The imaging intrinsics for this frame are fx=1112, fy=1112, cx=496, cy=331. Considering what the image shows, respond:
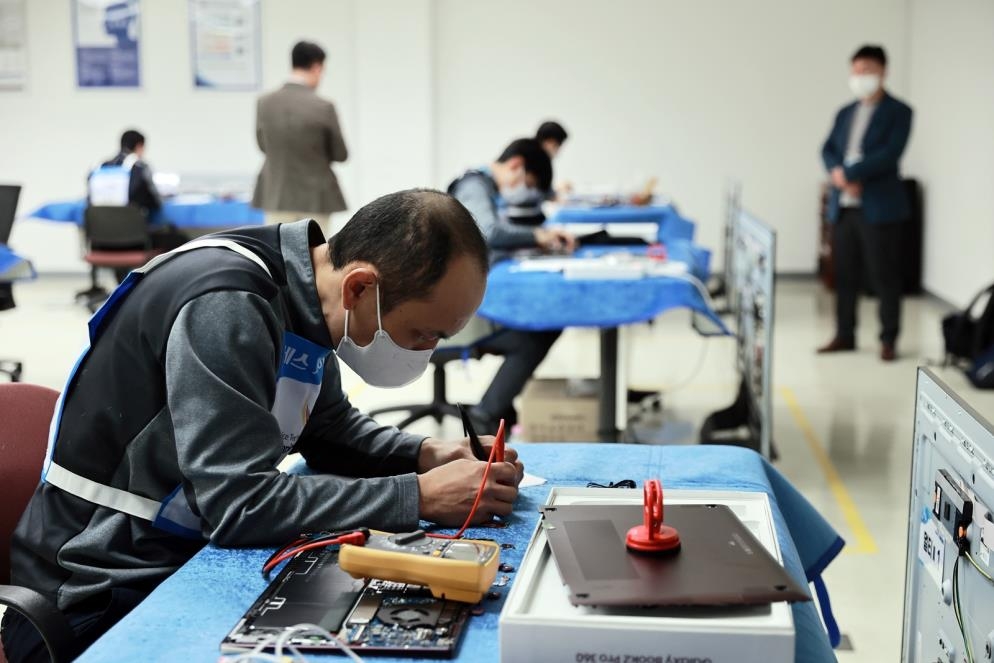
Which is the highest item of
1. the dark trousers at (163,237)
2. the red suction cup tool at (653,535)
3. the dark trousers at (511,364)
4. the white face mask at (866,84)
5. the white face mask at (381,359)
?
the white face mask at (866,84)

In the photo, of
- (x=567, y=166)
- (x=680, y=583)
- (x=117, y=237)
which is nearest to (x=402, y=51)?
(x=567, y=166)

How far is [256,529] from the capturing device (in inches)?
50.9

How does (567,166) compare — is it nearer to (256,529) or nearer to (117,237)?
(117,237)

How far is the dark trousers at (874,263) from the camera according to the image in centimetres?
577

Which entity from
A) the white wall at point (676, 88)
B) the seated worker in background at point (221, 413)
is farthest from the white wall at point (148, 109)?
the seated worker in background at point (221, 413)

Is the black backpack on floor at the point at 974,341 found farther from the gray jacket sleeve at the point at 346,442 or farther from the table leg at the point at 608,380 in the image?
the gray jacket sleeve at the point at 346,442

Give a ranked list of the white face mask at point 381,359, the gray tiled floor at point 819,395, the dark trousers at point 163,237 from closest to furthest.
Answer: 1. the white face mask at point 381,359
2. the gray tiled floor at point 819,395
3. the dark trousers at point 163,237

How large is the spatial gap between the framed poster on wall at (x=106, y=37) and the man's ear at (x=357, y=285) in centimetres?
828

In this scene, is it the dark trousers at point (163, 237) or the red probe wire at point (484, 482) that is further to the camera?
the dark trousers at point (163, 237)

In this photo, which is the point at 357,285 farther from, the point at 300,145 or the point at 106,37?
the point at 106,37

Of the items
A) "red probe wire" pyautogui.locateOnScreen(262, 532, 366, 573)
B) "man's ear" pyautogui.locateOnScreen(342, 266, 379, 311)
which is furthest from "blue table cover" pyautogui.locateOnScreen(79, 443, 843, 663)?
"man's ear" pyautogui.locateOnScreen(342, 266, 379, 311)

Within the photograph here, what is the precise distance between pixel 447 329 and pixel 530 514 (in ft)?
0.85

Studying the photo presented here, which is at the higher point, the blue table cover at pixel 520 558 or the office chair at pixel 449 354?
the blue table cover at pixel 520 558

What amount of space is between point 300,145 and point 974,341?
3.49m
